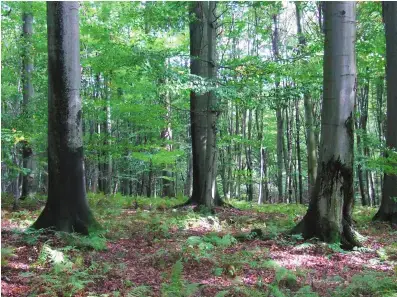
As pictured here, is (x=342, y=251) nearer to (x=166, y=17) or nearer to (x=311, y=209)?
(x=311, y=209)

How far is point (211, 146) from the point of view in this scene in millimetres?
10508

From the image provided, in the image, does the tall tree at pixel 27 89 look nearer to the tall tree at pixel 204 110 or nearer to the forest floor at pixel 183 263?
the forest floor at pixel 183 263

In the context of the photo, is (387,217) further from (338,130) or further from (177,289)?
(177,289)

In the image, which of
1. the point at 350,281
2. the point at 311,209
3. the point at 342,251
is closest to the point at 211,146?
the point at 311,209

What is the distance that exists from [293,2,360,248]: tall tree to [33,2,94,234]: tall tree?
4396 millimetres

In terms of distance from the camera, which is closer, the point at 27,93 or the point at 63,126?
the point at 63,126

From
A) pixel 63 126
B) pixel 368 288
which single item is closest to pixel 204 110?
pixel 63 126

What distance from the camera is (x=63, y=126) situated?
669cm

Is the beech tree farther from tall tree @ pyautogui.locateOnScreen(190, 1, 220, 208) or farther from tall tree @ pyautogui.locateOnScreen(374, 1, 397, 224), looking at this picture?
tall tree @ pyautogui.locateOnScreen(374, 1, 397, 224)

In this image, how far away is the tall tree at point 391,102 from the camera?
10.1 metres

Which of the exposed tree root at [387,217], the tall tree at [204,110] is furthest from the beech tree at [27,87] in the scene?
the exposed tree root at [387,217]

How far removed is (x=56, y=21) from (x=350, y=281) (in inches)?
249

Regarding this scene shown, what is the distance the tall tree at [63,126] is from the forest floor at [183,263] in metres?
0.48

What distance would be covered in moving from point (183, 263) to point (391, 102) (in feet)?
25.4
